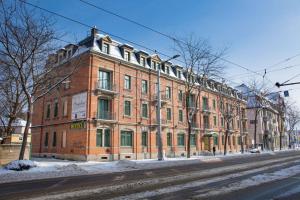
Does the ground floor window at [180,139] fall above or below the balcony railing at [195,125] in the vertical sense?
below

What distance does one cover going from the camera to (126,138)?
3209 cm

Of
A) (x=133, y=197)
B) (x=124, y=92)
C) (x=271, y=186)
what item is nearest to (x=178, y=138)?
(x=124, y=92)

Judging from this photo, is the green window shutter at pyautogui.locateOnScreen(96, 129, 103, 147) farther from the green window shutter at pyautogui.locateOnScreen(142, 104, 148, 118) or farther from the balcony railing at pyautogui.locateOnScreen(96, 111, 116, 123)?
the green window shutter at pyautogui.locateOnScreen(142, 104, 148, 118)

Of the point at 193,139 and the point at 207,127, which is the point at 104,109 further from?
the point at 207,127

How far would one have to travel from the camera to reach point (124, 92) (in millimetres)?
32406

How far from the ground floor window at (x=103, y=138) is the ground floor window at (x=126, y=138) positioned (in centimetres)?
206

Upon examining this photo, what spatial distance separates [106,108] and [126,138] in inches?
171

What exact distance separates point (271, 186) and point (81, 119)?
21697mm

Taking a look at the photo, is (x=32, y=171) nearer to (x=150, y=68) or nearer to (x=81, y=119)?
(x=81, y=119)

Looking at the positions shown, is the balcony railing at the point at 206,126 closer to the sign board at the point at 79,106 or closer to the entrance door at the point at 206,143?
the entrance door at the point at 206,143

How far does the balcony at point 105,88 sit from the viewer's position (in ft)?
96.9

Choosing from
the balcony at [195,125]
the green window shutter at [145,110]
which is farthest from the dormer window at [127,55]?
the balcony at [195,125]

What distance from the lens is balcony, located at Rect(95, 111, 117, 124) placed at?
95.3ft

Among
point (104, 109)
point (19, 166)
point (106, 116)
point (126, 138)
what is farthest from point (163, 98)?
point (19, 166)
